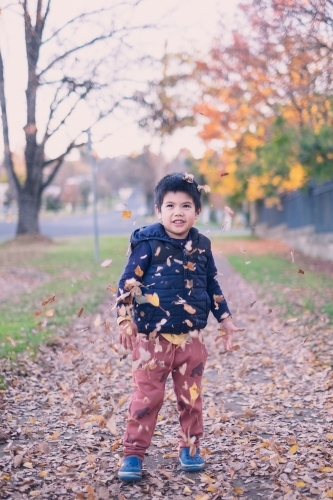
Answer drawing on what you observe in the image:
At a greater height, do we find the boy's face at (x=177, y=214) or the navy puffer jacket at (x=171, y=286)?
the boy's face at (x=177, y=214)

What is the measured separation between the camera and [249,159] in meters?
23.8

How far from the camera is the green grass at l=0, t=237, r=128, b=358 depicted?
26.0 feet

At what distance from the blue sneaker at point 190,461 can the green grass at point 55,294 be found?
5.46ft

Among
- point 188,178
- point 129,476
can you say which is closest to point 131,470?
point 129,476

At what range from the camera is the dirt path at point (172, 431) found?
3.79 meters

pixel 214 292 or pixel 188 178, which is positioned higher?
pixel 188 178

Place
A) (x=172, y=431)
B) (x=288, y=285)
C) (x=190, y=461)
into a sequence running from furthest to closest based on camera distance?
(x=288, y=285)
(x=172, y=431)
(x=190, y=461)

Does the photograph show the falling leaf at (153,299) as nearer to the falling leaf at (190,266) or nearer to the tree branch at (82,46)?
the falling leaf at (190,266)

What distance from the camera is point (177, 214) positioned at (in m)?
3.92

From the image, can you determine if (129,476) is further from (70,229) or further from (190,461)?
(70,229)

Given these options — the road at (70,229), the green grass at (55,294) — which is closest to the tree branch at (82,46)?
the green grass at (55,294)

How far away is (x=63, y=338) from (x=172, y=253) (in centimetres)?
458

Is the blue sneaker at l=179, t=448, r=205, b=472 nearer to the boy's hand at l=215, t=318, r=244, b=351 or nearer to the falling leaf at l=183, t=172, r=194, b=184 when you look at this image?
the boy's hand at l=215, t=318, r=244, b=351

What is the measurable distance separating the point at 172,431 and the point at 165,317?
1360 mm
